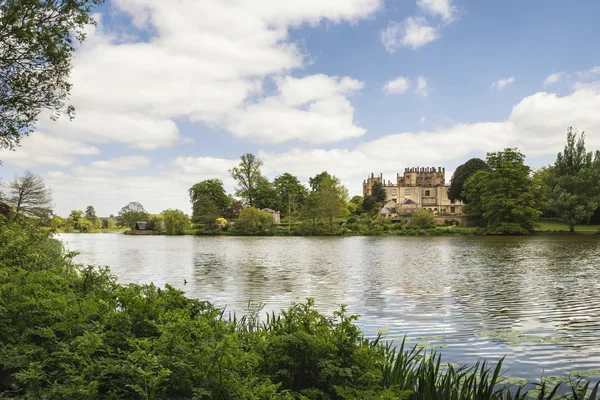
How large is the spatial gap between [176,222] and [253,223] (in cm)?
1645

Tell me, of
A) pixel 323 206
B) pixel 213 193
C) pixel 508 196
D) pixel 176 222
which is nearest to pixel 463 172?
pixel 508 196

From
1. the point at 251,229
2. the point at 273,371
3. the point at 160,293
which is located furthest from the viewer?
the point at 251,229

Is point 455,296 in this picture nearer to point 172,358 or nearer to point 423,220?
point 172,358

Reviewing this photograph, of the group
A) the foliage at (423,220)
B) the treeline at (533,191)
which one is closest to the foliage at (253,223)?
the foliage at (423,220)

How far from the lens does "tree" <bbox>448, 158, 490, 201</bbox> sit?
8762 centimetres

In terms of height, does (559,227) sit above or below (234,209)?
below

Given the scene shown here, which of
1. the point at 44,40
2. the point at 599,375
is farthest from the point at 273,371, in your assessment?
the point at 44,40

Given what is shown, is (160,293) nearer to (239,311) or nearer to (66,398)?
(66,398)

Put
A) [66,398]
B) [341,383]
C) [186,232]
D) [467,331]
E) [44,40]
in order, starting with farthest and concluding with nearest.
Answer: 1. [186,232]
2. [44,40]
3. [467,331]
4. [341,383]
5. [66,398]

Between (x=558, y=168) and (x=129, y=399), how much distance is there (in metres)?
68.1

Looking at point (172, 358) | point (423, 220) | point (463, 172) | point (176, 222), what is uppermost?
point (463, 172)

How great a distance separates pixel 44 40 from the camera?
639 inches

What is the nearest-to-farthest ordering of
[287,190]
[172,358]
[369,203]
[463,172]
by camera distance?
[172,358] < [463,172] < [287,190] < [369,203]

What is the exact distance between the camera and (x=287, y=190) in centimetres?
10744
